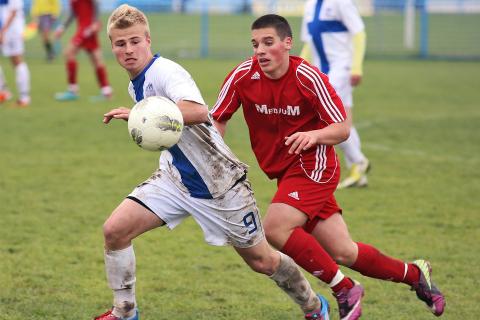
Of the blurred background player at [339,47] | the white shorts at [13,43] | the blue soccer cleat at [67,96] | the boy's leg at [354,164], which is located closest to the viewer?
the blurred background player at [339,47]

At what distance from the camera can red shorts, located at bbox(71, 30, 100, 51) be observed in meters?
15.4

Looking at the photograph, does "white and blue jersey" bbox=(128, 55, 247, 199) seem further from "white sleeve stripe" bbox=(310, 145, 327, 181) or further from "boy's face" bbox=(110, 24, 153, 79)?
"white sleeve stripe" bbox=(310, 145, 327, 181)

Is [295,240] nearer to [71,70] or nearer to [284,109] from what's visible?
[284,109]

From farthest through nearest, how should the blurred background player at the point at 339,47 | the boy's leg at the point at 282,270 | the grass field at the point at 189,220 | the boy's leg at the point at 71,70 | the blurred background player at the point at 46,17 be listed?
the blurred background player at the point at 46,17, the boy's leg at the point at 71,70, the blurred background player at the point at 339,47, the grass field at the point at 189,220, the boy's leg at the point at 282,270

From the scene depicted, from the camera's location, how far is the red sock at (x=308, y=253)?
4.88 metres

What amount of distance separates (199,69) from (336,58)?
12.5 meters

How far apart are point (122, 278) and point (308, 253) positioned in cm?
104

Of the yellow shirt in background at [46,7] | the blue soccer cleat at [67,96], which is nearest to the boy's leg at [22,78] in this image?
the blue soccer cleat at [67,96]

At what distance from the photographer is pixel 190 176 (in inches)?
185

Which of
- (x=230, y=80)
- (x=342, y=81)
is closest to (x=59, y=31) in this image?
(x=342, y=81)

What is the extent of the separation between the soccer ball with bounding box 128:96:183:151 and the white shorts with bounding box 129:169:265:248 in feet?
1.73

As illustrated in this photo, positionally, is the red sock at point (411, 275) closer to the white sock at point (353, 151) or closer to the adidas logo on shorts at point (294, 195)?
the adidas logo on shorts at point (294, 195)

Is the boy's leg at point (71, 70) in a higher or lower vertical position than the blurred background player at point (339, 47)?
lower

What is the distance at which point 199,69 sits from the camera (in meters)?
21.3
